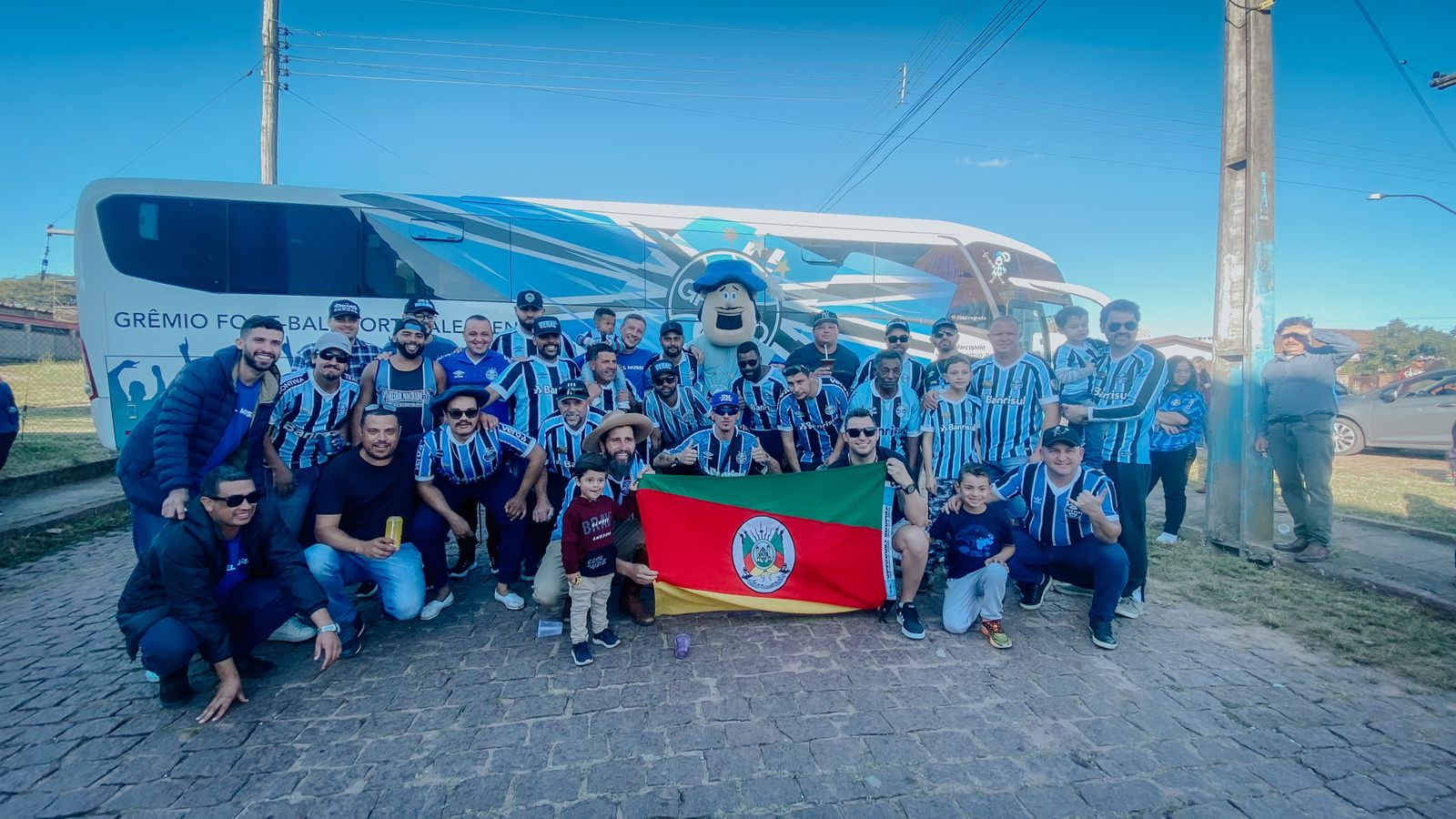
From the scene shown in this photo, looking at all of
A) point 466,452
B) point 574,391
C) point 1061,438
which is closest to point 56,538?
point 466,452

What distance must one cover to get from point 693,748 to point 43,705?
332cm

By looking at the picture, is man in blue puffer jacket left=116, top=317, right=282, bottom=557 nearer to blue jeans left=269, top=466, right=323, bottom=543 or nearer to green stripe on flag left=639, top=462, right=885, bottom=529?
blue jeans left=269, top=466, right=323, bottom=543

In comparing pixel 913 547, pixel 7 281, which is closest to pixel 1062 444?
pixel 913 547

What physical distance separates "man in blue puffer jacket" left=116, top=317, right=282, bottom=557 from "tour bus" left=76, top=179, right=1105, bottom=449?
3.26m

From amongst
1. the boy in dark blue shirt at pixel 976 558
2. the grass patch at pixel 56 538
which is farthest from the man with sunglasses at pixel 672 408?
the grass patch at pixel 56 538

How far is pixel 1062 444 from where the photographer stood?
3783mm

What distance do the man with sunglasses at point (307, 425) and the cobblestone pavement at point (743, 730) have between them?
109 centimetres

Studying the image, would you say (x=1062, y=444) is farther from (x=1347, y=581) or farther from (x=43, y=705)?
(x=43, y=705)

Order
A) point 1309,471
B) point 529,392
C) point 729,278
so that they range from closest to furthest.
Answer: point 529,392, point 1309,471, point 729,278

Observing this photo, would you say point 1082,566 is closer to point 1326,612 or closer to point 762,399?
point 1326,612

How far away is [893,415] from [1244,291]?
3.76 metres

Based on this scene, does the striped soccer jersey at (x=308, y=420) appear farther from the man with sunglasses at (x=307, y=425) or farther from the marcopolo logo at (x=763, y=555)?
the marcopolo logo at (x=763, y=555)

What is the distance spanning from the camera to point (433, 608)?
4.02m

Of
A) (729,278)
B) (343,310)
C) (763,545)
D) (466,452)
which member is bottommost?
(763,545)
